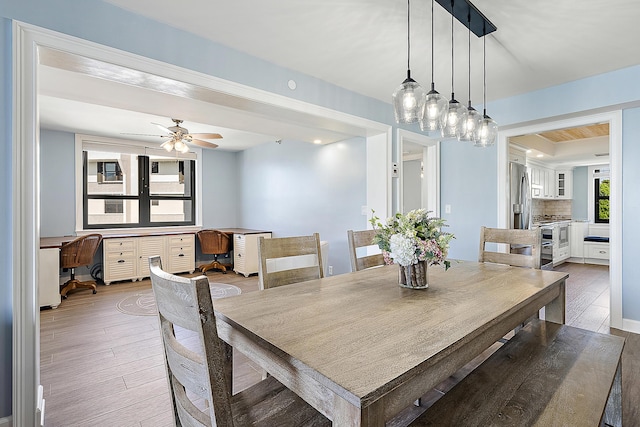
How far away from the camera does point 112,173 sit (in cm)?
566

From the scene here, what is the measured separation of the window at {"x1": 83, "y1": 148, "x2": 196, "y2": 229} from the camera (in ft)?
18.0

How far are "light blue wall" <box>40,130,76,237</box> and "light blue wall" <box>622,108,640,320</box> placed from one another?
23.2 feet

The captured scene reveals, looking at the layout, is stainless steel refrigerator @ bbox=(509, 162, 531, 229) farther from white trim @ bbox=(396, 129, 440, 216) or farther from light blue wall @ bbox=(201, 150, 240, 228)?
light blue wall @ bbox=(201, 150, 240, 228)

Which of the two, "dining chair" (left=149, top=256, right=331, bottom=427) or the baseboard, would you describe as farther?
the baseboard

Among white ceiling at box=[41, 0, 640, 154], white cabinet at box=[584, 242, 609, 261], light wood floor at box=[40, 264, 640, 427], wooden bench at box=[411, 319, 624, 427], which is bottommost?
light wood floor at box=[40, 264, 640, 427]

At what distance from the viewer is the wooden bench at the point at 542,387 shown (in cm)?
108

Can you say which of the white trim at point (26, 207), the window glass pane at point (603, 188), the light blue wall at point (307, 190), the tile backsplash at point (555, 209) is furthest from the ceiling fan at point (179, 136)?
the window glass pane at point (603, 188)

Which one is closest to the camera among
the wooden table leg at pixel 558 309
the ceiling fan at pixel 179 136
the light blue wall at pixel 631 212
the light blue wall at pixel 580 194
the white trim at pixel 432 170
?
the wooden table leg at pixel 558 309

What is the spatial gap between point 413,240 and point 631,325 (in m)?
3.00

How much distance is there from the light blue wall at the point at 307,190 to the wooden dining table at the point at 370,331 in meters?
2.78

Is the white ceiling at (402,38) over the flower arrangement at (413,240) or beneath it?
over

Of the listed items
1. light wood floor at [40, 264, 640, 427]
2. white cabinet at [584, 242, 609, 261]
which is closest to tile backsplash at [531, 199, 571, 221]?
white cabinet at [584, 242, 609, 261]

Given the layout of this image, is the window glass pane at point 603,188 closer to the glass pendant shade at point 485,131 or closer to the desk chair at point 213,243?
the glass pendant shade at point 485,131

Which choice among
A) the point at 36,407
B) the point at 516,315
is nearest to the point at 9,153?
the point at 36,407
